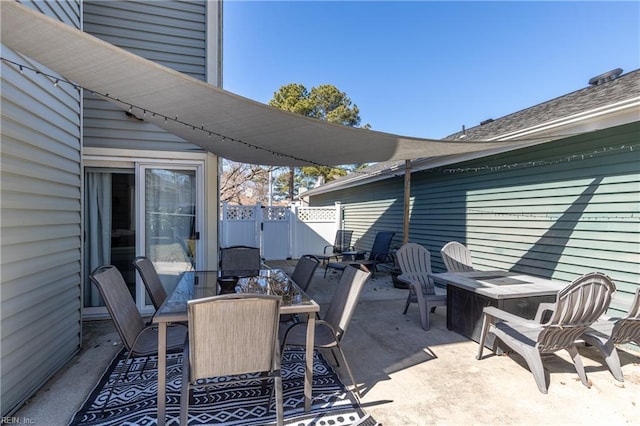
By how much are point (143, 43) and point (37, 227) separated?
9.34ft

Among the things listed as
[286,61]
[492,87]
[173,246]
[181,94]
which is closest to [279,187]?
[286,61]

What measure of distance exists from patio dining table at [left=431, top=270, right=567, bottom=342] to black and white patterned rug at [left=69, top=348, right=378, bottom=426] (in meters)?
1.77

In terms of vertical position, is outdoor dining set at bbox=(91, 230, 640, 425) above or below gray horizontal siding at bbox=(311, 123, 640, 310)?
below

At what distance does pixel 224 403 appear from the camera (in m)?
2.28

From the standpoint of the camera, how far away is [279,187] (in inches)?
924

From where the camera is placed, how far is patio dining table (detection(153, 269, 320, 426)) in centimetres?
199

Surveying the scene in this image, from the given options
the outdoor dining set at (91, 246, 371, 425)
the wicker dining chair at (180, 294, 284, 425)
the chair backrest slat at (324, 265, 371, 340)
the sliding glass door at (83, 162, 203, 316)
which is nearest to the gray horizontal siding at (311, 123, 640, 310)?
the chair backrest slat at (324, 265, 371, 340)

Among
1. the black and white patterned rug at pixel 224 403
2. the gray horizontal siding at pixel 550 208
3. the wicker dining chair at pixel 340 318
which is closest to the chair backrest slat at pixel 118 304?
the black and white patterned rug at pixel 224 403

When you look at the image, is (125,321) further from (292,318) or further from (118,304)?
(292,318)

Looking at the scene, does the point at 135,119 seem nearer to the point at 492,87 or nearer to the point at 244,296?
the point at 244,296

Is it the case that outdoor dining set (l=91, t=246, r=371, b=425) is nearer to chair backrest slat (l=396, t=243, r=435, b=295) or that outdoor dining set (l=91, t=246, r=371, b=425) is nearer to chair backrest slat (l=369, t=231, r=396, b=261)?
chair backrest slat (l=396, t=243, r=435, b=295)

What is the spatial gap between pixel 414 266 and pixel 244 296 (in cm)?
353

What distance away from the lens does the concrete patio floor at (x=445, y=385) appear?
2.17m

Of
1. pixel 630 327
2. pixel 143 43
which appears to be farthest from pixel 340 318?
pixel 143 43
